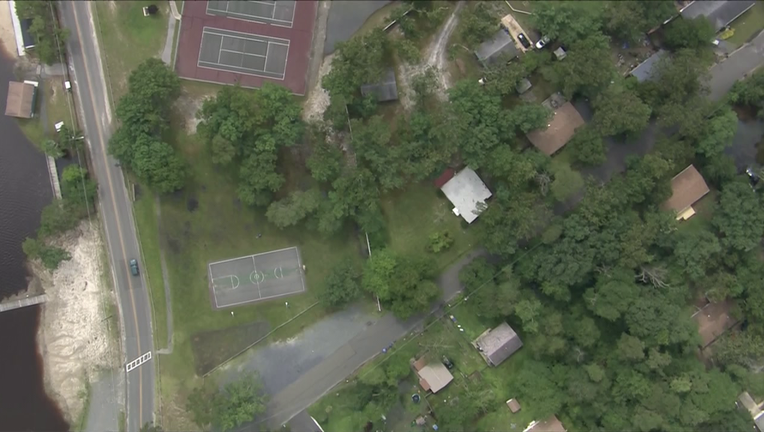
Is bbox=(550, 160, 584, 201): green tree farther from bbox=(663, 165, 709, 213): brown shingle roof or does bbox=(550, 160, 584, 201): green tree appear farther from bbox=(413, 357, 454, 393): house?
bbox=(413, 357, 454, 393): house

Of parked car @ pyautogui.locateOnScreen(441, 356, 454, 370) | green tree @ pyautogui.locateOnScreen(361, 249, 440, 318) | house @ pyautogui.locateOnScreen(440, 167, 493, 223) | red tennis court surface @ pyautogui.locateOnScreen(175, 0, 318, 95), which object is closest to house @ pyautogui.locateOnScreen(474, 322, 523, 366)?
parked car @ pyautogui.locateOnScreen(441, 356, 454, 370)

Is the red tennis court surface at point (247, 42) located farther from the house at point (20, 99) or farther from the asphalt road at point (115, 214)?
the house at point (20, 99)

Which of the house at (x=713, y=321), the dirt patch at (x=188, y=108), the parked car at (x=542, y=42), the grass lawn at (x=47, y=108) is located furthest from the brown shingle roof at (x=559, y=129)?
the grass lawn at (x=47, y=108)

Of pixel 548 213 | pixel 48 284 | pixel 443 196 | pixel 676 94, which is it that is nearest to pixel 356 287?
pixel 443 196

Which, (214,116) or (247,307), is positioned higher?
(214,116)

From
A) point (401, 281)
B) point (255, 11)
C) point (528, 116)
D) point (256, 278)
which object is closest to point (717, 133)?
point (528, 116)

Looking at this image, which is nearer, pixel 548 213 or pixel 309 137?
pixel 548 213

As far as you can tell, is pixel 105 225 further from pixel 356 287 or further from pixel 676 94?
pixel 676 94
